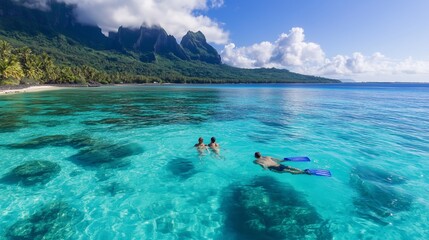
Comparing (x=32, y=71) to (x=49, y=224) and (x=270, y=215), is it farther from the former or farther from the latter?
(x=270, y=215)

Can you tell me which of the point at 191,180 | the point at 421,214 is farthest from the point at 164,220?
the point at 421,214

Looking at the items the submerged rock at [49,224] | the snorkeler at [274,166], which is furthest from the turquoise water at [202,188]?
the snorkeler at [274,166]

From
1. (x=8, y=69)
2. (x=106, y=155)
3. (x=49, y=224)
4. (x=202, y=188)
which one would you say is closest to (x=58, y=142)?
(x=106, y=155)

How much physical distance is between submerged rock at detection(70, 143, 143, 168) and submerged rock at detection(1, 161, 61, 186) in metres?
1.44

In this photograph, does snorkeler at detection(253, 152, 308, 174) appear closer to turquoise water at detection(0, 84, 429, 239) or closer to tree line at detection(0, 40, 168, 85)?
turquoise water at detection(0, 84, 429, 239)

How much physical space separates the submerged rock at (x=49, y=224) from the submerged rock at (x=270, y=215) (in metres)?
5.86

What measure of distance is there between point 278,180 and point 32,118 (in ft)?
103

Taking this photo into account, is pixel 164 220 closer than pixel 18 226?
No

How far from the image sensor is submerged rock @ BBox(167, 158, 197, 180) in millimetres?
14570

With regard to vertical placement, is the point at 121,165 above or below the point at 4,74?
below

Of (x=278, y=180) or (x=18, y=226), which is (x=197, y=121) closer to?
(x=278, y=180)

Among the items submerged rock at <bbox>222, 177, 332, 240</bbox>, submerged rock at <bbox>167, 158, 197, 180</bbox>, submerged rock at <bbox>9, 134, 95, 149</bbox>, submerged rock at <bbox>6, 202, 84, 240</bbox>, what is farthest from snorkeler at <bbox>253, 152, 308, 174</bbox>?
submerged rock at <bbox>9, 134, 95, 149</bbox>

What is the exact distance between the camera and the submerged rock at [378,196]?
10.4 meters

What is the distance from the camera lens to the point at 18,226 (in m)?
9.12
